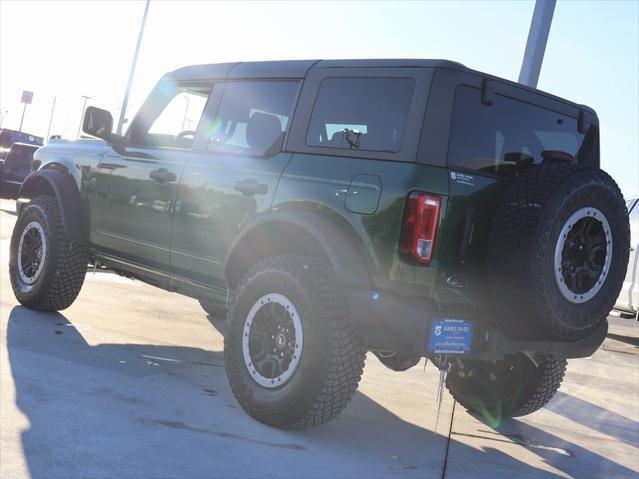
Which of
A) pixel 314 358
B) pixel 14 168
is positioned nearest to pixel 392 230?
pixel 314 358

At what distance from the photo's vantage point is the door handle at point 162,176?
5207 millimetres

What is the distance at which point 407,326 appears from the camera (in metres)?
3.76

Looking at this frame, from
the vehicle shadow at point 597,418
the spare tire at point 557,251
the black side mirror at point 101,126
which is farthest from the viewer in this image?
the black side mirror at point 101,126

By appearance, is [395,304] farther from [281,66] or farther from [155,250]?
[155,250]

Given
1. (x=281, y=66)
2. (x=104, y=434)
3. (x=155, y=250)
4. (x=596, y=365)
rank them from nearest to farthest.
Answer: (x=104, y=434), (x=281, y=66), (x=155, y=250), (x=596, y=365)

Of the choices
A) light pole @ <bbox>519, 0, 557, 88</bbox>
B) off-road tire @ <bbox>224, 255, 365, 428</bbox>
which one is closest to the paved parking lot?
off-road tire @ <bbox>224, 255, 365, 428</bbox>

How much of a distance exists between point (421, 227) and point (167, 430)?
1.48 meters

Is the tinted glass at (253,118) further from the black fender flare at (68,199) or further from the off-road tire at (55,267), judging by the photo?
the off-road tire at (55,267)

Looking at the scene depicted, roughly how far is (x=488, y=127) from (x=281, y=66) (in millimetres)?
1383

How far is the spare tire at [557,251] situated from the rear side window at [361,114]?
2.14ft

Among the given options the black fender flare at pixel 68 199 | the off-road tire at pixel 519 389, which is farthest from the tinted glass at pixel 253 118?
the off-road tire at pixel 519 389

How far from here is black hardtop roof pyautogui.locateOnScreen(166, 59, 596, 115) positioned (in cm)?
410

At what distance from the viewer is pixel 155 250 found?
539 centimetres

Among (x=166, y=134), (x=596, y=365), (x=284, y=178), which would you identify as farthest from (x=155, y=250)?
(x=596, y=365)
